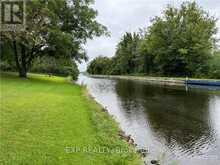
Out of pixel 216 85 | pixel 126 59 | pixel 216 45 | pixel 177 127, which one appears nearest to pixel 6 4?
pixel 177 127

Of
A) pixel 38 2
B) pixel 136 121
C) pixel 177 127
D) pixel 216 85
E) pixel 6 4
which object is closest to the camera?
pixel 177 127

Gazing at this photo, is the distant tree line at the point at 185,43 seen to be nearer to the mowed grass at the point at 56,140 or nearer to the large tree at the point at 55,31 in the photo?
the large tree at the point at 55,31

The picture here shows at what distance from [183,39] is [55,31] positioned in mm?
31610

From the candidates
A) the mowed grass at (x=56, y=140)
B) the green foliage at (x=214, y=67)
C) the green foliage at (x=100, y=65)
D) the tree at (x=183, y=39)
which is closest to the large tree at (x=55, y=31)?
the mowed grass at (x=56, y=140)

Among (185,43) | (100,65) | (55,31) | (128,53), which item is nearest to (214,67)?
(185,43)

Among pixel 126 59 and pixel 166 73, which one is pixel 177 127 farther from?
pixel 126 59

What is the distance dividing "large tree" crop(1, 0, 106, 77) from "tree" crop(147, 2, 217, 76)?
978 inches

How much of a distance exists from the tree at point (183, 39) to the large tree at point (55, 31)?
24.8 m

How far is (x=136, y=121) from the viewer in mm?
13773

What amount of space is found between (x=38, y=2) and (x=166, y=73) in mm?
38849

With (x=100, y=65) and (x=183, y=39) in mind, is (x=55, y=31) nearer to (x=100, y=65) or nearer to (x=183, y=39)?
(x=183, y=39)

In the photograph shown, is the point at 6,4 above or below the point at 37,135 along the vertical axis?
above

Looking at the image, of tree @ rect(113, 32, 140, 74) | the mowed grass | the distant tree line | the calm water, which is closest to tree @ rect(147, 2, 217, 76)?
the distant tree line

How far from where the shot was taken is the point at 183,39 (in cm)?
5325
